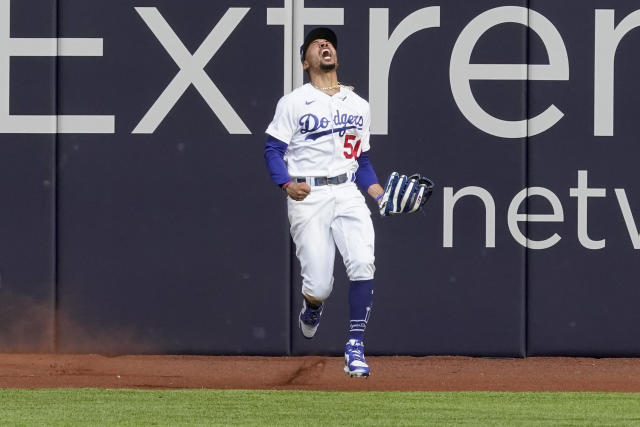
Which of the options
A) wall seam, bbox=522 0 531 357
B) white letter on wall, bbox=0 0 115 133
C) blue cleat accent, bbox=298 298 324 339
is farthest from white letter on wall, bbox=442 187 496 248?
white letter on wall, bbox=0 0 115 133

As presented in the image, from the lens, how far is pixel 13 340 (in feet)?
28.8

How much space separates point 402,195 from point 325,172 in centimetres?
44

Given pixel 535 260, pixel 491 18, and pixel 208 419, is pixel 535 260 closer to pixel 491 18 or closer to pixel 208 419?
pixel 491 18

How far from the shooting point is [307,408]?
21.4 ft

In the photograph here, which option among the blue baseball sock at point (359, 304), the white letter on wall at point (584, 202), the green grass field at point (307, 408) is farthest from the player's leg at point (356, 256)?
the white letter on wall at point (584, 202)

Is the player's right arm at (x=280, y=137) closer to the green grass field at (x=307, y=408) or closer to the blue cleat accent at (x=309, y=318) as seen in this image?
the blue cleat accent at (x=309, y=318)

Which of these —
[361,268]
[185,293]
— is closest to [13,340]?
[185,293]

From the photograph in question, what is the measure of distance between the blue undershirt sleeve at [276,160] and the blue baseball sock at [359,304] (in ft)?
2.12

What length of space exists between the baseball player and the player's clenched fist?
8cm

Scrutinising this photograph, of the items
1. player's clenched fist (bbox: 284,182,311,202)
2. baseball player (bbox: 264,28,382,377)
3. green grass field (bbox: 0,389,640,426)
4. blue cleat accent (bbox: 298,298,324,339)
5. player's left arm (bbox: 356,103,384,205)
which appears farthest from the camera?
blue cleat accent (bbox: 298,298,324,339)

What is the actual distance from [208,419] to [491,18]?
3.56 m

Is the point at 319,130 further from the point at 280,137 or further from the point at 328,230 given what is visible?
the point at 328,230

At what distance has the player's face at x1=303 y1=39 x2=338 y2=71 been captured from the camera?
725 centimetres

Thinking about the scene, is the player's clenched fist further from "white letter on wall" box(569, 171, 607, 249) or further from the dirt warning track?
"white letter on wall" box(569, 171, 607, 249)
